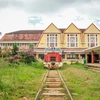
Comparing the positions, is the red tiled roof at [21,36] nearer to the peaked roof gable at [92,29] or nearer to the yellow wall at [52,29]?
the yellow wall at [52,29]

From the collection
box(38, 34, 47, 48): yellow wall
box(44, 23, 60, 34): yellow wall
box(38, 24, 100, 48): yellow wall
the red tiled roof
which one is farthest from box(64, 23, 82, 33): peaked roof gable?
the red tiled roof

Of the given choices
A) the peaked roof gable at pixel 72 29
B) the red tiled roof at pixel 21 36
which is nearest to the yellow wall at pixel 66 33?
the peaked roof gable at pixel 72 29

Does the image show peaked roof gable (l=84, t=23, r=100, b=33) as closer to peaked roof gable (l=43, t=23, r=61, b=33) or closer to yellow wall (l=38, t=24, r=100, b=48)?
yellow wall (l=38, t=24, r=100, b=48)

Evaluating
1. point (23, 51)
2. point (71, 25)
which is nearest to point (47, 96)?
point (23, 51)

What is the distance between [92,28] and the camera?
50.9 metres

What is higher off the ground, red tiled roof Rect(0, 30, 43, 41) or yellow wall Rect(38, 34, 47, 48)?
red tiled roof Rect(0, 30, 43, 41)

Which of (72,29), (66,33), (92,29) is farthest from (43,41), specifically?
(92,29)

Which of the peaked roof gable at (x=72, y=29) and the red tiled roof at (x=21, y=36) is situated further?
the red tiled roof at (x=21, y=36)

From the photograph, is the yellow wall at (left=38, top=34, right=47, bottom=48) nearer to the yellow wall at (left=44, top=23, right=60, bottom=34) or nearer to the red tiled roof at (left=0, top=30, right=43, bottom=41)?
the yellow wall at (left=44, top=23, right=60, bottom=34)

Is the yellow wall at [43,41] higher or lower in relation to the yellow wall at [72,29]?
lower

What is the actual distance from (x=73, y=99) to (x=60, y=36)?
138 ft

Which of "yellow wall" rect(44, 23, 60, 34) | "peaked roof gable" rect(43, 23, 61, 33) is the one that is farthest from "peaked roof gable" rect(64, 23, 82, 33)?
"yellow wall" rect(44, 23, 60, 34)

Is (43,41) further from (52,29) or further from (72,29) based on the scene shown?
(72,29)

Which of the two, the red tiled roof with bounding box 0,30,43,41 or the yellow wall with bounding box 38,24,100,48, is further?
the red tiled roof with bounding box 0,30,43,41
